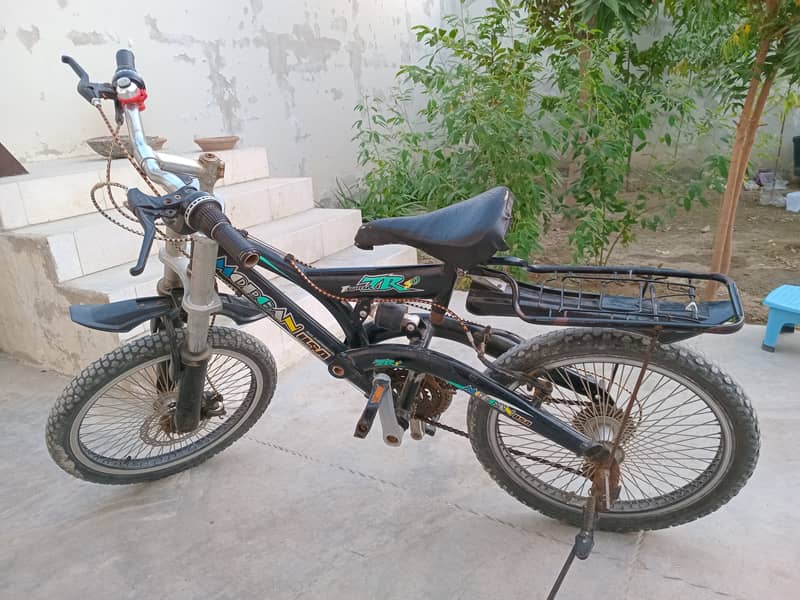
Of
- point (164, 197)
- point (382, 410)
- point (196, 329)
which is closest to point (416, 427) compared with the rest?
point (382, 410)

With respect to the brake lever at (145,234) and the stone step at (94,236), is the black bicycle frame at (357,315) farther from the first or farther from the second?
the stone step at (94,236)

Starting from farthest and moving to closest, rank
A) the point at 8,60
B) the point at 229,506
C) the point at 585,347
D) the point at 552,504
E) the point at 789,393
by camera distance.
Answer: the point at 8,60 < the point at 789,393 < the point at 229,506 < the point at 552,504 < the point at 585,347

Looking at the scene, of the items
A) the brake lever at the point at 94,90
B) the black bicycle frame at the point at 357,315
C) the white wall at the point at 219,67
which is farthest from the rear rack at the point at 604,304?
the white wall at the point at 219,67

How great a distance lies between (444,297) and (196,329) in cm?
66

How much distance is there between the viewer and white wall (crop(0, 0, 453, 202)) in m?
2.92

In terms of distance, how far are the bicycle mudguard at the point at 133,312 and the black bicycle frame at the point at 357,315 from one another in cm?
12

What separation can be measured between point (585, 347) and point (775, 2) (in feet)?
6.68

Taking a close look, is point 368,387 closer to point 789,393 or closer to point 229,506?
point 229,506

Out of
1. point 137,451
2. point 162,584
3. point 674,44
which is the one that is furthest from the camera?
point 674,44

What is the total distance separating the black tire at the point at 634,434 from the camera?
1.38m

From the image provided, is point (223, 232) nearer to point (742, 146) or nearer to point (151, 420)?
point (151, 420)

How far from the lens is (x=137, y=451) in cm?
195

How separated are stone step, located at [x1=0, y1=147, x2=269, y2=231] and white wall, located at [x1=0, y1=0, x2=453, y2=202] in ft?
0.99

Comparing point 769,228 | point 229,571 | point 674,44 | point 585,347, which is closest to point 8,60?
point 229,571
